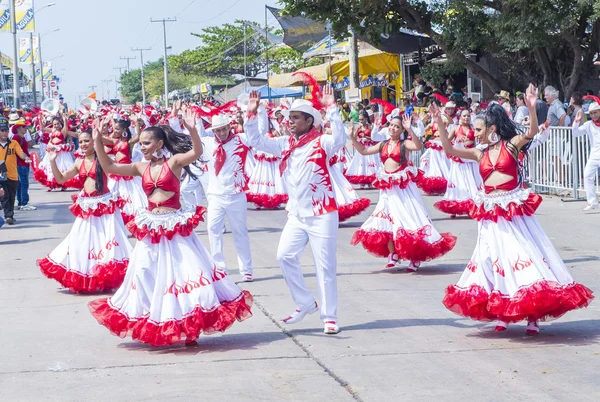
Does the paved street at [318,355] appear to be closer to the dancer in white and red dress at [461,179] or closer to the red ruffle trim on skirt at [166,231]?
the red ruffle trim on skirt at [166,231]

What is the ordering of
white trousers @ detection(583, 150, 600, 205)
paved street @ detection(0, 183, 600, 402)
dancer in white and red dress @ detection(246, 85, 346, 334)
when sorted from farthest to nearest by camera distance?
white trousers @ detection(583, 150, 600, 205) < dancer in white and red dress @ detection(246, 85, 346, 334) < paved street @ detection(0, 183, 600, 402)

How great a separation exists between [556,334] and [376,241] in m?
3.87

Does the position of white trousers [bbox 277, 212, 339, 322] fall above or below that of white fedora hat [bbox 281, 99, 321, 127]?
below

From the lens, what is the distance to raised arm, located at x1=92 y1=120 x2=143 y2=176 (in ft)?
25.1

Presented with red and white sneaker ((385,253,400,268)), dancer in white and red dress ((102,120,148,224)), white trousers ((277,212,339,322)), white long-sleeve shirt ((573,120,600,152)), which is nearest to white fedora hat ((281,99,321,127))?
white trousers ((277,212,339,322))

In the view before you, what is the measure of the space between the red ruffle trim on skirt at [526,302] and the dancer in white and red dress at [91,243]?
13.7 feet

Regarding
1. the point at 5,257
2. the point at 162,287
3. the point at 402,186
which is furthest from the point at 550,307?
the point at 5,257

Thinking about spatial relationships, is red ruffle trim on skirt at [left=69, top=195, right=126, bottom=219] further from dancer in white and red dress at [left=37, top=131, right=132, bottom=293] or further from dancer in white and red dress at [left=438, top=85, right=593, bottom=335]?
dancer in white and red dress at [left=438, top=85, right=593, bottom=335]

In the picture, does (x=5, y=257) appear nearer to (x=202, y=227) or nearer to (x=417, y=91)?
(x=202, y=227)

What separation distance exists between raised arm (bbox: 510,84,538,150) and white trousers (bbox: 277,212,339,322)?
1.58 m

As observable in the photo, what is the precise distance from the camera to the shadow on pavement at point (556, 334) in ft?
24.4

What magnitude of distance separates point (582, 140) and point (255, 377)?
40.2 feet

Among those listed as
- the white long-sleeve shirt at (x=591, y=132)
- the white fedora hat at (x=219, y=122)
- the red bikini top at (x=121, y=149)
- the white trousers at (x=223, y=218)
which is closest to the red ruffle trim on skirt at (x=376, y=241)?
the white trousers at (x=223, y=218)

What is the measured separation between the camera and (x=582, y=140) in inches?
684
